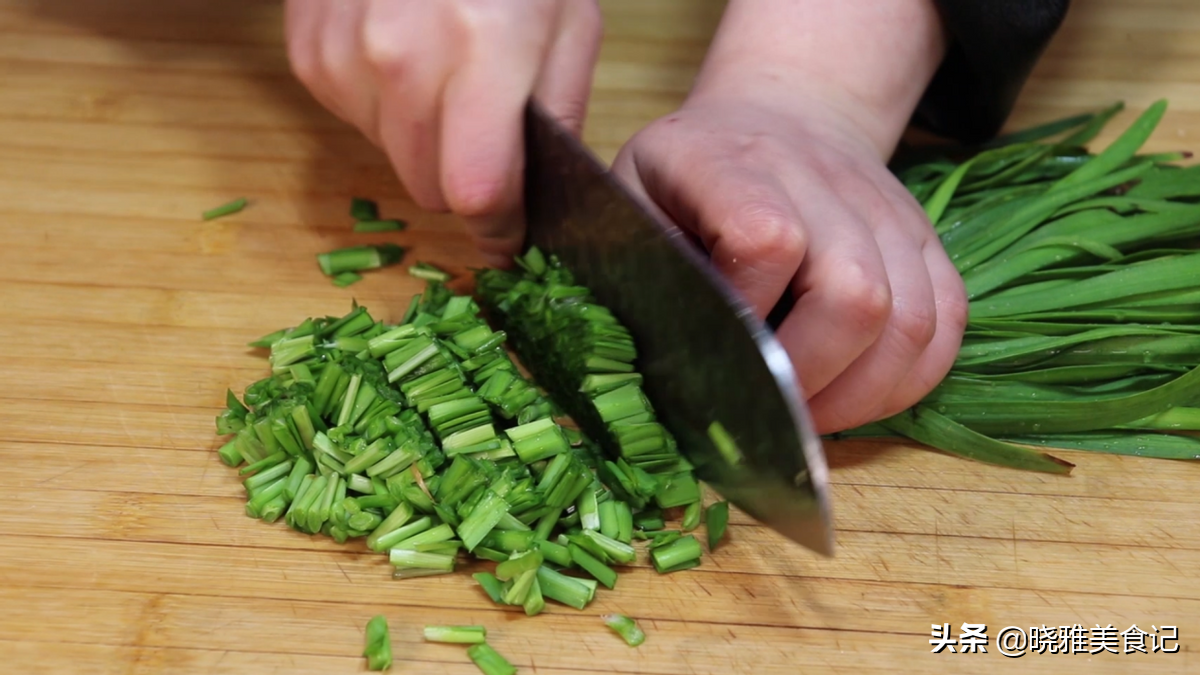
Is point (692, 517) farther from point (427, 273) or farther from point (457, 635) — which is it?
point (427, 273)

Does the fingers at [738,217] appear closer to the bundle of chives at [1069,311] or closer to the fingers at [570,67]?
the fingers at [570,67]

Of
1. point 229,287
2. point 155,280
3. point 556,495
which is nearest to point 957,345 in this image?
point 556,495

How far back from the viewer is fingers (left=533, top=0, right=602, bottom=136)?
184 cm

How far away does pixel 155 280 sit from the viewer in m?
2.01

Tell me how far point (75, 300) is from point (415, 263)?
2.07 ft

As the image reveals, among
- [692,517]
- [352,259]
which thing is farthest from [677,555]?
[352,259]

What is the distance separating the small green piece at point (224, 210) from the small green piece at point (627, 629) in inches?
47.8

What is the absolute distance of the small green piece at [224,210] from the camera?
→ 2.14 m

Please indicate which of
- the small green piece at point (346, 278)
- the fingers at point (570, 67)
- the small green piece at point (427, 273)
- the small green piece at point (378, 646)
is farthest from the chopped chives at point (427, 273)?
the small green piece at point (378, 646)

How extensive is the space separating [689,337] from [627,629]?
16.5 inches

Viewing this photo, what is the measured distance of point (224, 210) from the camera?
7.06 feet

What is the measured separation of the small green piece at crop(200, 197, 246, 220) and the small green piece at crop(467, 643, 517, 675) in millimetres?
1157

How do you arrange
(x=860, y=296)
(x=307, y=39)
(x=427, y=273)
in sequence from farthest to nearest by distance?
(x=427, y=273)
(x=307, y=39)
(x=860, y=296)

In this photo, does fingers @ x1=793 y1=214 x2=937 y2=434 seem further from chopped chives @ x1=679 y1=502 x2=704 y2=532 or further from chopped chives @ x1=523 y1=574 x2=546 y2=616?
chopped chives @ x1=523 y1=574 x2=546 y2=616
